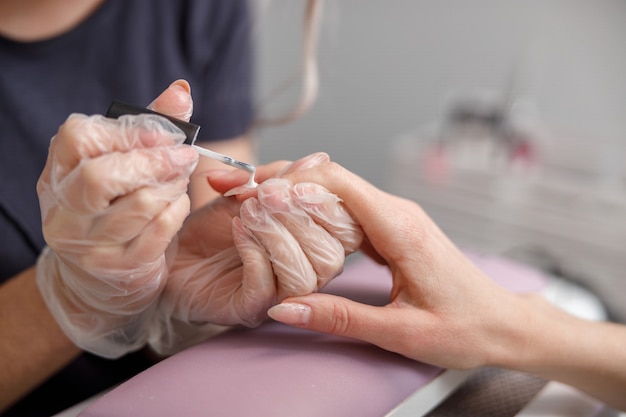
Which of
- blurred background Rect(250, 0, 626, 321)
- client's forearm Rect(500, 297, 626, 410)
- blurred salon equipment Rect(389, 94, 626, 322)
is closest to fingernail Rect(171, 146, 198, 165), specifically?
client's forearm Rect(500, 297, 626, 410)

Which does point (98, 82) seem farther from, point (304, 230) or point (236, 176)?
point (304, 230)

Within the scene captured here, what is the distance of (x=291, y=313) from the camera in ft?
1.65

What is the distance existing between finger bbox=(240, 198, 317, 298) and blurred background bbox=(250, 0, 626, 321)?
73 centimetres

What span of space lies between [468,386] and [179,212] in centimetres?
38

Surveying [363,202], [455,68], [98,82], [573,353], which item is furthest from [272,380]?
[455,68]

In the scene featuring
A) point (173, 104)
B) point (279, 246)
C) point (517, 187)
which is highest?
point (173, 104)

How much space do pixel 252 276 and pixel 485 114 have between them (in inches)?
50.7

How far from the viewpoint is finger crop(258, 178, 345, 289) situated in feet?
1.61

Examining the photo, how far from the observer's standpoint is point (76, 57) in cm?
86

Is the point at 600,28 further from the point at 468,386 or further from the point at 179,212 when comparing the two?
the point at 179,212

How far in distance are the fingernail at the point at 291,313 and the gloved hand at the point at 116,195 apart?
0.11 metres

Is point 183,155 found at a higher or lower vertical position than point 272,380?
higher

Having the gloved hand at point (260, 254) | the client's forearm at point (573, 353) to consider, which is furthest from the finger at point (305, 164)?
the client's forearm at point (573, 353)

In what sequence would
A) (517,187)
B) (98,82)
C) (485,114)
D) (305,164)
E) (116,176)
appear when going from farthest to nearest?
(485,114) → (517,187) → (98,82) → (305,164) → (116,176)
